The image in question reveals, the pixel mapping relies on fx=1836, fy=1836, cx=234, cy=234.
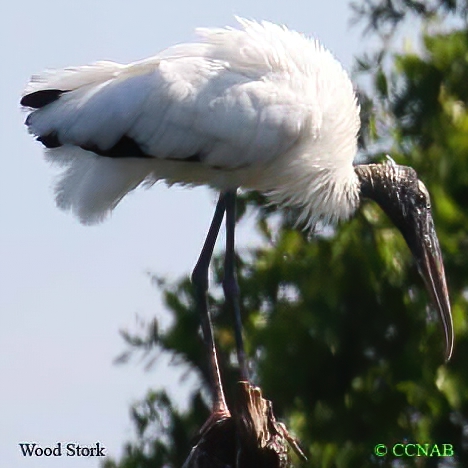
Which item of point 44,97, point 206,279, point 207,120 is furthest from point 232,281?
point 44,97

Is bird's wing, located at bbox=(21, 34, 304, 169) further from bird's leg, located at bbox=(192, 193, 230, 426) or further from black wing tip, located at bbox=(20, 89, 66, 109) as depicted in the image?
bird's leg, located at bbox=(192, 193, 230, 426)

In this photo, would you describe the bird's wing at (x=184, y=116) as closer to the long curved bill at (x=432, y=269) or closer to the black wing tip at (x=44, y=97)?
the black wing tip at (x=44, y=97)

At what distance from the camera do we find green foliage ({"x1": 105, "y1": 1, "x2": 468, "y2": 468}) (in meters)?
12.0

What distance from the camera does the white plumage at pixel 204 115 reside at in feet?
30.2

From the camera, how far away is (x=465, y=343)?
11.7m

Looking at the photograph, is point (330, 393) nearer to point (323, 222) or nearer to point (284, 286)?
point (284, 286)

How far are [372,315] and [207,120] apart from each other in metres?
3.54

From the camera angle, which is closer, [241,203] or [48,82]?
[48,82]

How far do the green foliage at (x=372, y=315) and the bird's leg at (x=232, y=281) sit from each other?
6.83 feet

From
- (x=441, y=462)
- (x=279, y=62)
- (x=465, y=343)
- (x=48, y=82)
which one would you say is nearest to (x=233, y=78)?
(x=279, y=62)

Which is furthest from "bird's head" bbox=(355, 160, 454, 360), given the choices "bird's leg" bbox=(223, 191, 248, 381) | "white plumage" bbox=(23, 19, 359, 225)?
"bird's leg" bbox=(223, 191, 248, 381)

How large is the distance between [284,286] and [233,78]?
3663mm

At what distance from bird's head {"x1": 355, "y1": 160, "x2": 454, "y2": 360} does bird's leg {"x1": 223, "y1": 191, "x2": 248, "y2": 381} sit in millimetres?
823

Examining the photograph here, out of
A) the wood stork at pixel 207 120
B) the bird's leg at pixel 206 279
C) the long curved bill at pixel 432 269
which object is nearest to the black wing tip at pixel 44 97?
the wood stork at pixel 207 120
